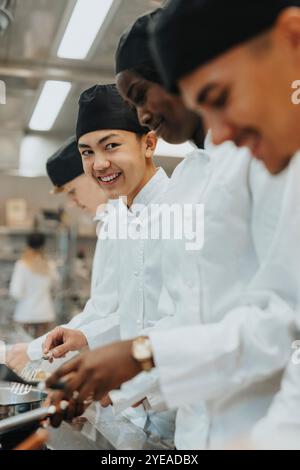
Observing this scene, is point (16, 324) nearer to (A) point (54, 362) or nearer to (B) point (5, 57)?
(A) point (54, 362)

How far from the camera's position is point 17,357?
45.0 inches

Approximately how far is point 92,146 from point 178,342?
1.62 ft

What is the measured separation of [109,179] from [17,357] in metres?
0.42

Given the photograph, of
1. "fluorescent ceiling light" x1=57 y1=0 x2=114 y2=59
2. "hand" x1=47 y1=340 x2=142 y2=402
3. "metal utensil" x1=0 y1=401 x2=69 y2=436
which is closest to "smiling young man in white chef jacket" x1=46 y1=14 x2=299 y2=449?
"hand" x1=47 y1=340 x2=142 y2=402

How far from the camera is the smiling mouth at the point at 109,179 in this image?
1.07 m

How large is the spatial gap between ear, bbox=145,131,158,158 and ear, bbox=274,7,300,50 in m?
0.44

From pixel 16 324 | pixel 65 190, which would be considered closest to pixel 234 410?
pixel 65 190

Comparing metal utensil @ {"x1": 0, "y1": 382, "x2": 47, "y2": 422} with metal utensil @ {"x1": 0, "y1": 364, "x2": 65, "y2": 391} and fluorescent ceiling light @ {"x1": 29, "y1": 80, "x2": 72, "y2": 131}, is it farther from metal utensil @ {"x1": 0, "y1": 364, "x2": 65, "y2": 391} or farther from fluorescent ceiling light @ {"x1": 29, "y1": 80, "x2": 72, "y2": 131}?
fluorescent ceiling light @ {"x1": 29, "y1": 80, "x2": 72, "y2": 131}

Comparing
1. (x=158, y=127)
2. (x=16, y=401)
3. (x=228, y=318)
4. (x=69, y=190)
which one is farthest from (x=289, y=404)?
(x=69, y=190)

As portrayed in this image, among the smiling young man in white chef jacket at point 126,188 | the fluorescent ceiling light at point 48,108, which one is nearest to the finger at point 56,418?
the smiling young man in white chef jacket at point 126,188

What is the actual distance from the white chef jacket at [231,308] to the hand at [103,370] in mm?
36

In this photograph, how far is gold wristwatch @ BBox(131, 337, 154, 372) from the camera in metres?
0.67

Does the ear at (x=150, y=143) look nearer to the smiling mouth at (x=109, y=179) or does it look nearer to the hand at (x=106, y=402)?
the smiling mouth at (x=109, y=179)

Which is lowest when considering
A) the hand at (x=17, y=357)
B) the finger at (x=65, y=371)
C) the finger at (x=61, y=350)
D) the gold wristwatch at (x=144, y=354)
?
the hand at (x=17, y=357)
